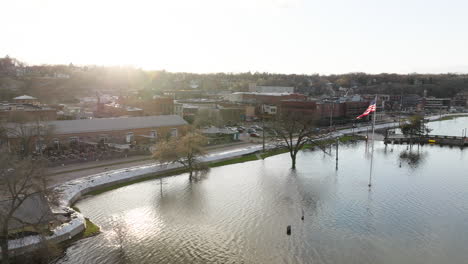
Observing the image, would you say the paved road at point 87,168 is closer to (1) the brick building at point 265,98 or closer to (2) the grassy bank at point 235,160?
(2) the grassy bank at point 235,160

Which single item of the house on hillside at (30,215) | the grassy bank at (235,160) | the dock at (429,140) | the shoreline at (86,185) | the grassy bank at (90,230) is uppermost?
the house on hillside at (30,215)

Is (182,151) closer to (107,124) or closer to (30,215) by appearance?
(30,215)

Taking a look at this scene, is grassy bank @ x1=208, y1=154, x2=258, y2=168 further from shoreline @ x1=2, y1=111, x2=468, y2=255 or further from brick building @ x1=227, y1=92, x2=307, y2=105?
brick building @ x1=227, y1=92, x2=307, y2=105

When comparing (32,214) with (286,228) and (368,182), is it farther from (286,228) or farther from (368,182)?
(368,182)

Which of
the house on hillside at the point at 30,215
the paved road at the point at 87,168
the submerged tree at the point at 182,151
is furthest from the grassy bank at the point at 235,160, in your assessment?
the house on hillside at the point at 30,215

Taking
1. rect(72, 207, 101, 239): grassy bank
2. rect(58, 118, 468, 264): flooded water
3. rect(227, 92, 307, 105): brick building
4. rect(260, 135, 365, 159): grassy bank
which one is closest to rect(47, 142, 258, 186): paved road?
rect(58, 118, 468, 264): flooded water

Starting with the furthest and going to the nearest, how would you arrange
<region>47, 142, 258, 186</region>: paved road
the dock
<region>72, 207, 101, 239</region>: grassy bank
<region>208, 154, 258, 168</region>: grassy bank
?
1. the dock
2. <region>208, 154, 258, 168</region>: grassy bank
3. <region>47, 142, 258, 186</region>: paved road
4. <region>72, 207, 101, 239</region>: grassy bank

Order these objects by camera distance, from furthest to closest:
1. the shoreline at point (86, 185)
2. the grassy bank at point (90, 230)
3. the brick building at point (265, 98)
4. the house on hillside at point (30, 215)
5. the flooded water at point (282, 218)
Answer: the brick building at point (265, 98) < the grassy bank at point (90, 230) < the flooded water at point (282, 218) < the shoreline at point (86, 185) < the house on hillside at point (30, 215)
